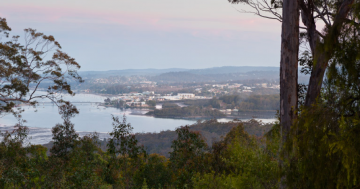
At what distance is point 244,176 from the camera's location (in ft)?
14.5

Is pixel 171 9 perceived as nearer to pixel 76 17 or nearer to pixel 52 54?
pixel 76 17

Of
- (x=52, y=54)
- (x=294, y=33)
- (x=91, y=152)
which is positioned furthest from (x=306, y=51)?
(x=52, y=54)

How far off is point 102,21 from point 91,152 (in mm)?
16916

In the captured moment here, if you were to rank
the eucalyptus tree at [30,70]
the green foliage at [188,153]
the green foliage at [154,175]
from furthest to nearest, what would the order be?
1. the eucalyptus tree at [30,70]
2. the green foliage at [154,175]
3. the green foliage at [188,153]

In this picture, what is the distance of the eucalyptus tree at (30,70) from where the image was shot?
9.56 metres

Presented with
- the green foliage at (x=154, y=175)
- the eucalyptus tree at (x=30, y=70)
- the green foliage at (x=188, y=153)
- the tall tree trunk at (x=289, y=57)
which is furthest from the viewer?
the eucalyptus tree at (x=30, y=70)

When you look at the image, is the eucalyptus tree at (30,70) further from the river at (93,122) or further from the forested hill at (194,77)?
the forested hill at (194,77)

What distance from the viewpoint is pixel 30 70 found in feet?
33.9

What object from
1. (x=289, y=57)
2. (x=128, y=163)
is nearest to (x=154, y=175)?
(x=128, y=163)

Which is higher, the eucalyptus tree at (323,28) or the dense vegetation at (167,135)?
the eucalyptus tree at (323,28)

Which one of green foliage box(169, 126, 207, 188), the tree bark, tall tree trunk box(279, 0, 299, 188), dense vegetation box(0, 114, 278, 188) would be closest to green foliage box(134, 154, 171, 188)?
dense vegetation box(0, 114, 278, 188)

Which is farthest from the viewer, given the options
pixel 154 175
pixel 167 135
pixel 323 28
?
pixel 167 135

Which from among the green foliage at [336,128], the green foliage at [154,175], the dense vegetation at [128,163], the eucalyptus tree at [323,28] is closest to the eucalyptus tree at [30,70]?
the dense vegetation at [128,163]

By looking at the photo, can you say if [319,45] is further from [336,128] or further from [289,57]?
[289,57]
